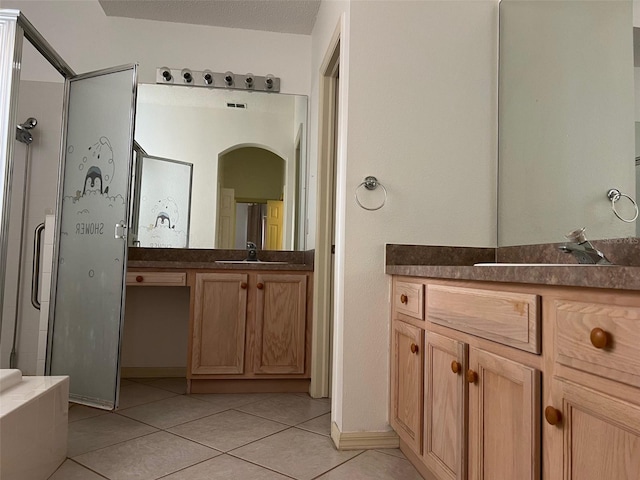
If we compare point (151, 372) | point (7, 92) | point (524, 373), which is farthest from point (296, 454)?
point (7, 92)

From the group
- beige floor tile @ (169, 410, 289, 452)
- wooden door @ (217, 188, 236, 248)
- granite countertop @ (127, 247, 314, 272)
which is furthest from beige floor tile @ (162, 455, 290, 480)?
wooden door @ (217, 188, 236, 248)

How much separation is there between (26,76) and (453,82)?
9.84 ft

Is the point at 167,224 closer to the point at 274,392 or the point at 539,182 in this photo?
the point at 274,392

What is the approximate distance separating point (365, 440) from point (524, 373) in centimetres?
117

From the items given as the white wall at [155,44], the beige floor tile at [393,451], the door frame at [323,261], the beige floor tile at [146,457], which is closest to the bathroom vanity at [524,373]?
the beige floor tile at [393,451]

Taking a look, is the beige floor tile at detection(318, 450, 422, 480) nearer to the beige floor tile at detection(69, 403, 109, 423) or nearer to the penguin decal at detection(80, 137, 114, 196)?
the beige floor tile at detection(69, 403, 109, 423)

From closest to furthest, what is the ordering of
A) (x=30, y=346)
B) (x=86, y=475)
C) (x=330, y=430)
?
(x=86, y=475)
(x=330, y=430)
(x=30, y=346)

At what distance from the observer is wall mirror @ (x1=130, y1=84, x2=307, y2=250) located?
3510mm

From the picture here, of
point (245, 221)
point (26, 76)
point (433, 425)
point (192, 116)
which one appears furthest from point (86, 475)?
point (26, 76)

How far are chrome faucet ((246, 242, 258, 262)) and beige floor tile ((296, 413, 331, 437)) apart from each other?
4.26ft

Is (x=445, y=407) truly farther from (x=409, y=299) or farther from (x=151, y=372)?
(x=151, y=372)

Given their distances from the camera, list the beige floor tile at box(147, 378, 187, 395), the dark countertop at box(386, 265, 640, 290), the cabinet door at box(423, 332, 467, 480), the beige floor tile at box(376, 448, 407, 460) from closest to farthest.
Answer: the dark countertop at box(386, 265, 640, 290), the cabinet door at box(423, 332, 467, 480), the beige floor tile at box(376, 448, 407, 460), the beige floor tile at box(147, 378, 187, 395)

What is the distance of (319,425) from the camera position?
2447 mm

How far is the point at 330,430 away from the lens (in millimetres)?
2369
